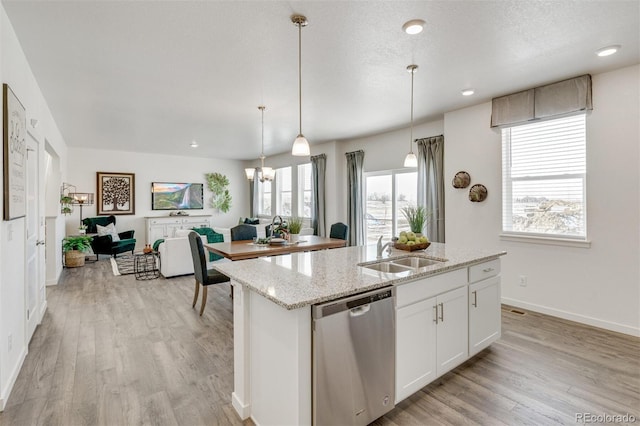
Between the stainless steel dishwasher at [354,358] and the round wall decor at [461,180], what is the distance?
301 centimetres

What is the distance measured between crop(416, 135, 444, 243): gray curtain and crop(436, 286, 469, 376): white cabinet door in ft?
8.40

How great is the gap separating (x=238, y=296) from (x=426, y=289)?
122 centimetres

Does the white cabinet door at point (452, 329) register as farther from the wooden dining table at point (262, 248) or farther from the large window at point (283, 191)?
the large window at point (283, 191)

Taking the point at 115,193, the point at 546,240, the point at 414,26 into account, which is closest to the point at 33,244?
the point at 414,26

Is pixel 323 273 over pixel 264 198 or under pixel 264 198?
under

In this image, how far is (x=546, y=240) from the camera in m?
3.72

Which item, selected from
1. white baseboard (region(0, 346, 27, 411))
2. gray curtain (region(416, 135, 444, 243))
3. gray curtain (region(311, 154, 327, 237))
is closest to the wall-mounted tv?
gray curtain (region(311, 154, 327, 237))

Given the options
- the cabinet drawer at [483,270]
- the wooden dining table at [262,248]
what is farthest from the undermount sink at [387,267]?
the wooden dining table at [262,248]

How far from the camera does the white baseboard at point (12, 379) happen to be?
2076 millimetres

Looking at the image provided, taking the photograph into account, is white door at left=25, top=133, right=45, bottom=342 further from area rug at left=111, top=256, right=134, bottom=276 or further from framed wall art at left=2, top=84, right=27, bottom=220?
area rug at left=111, top=256, right=134, bottom=276

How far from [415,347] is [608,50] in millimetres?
2962

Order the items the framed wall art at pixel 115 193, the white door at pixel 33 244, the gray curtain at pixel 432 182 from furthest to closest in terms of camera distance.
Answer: the framed wall art at pixel 115 193 < the gray curtain at pixel 432 182 < the white door at pixel 33 244

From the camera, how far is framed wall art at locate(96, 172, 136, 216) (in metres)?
7.85

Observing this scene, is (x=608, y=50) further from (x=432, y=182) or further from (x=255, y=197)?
(x=255, y=197)
